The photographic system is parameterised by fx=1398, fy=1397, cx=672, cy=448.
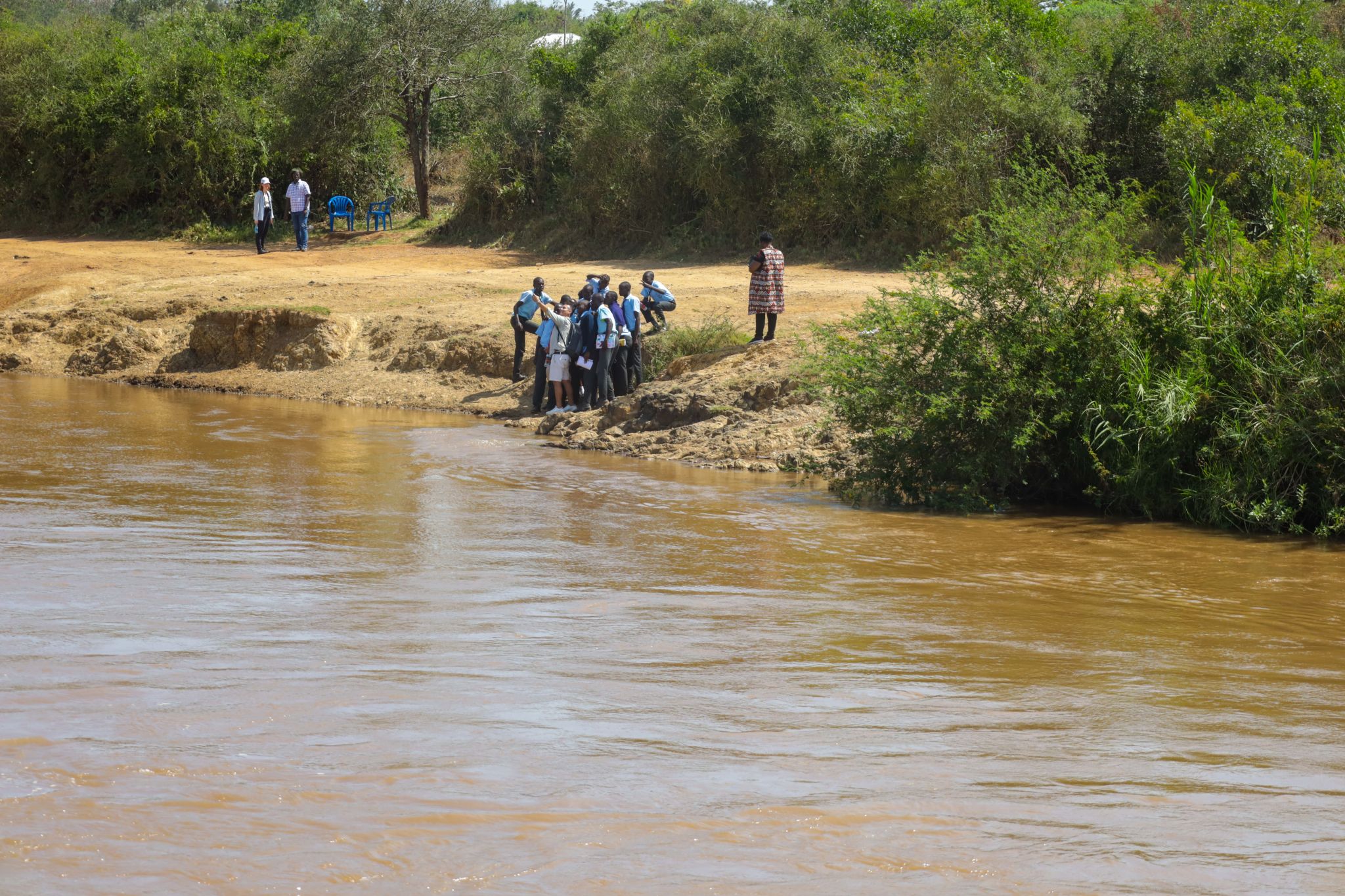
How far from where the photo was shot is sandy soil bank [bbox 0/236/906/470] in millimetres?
15391

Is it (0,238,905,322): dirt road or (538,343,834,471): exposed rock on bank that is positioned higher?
(0,238,905,322): dirt road

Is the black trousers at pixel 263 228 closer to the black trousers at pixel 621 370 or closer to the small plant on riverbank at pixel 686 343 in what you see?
the small plant on riverbank at pixel 686 343

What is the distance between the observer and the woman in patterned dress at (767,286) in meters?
16.4

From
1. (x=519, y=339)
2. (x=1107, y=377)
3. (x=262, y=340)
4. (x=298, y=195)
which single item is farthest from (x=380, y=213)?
(x=1107, y=377)

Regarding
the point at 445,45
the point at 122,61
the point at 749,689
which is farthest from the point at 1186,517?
the point at 122,61

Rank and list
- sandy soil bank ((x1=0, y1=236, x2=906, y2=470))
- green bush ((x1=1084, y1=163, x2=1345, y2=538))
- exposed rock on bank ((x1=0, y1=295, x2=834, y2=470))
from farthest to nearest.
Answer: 1. sandy soil bank ((x1=0, y1=236, x2=906, y2=470))
2. exposed rock on bank ((x1=0, y1=295, x2=834, y2=470))
3. green bush ((x1=1084, y1=163, x2=1345, y2=538))

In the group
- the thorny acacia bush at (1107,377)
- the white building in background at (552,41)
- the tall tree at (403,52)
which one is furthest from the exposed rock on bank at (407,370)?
the white building in background at (552,41)

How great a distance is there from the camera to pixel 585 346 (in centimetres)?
1622

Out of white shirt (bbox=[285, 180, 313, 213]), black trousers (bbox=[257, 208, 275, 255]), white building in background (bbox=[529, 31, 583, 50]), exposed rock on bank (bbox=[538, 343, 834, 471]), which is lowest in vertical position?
exposed rock on bank (bbox=[538, 343, 834, 471])

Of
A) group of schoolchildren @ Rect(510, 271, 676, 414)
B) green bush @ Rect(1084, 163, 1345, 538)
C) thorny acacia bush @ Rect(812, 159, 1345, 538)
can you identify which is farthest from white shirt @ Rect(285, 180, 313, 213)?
green bush @ Rect(1084, 163, 1345, 538)

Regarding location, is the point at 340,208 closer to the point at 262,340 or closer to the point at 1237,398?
the point at 262,340

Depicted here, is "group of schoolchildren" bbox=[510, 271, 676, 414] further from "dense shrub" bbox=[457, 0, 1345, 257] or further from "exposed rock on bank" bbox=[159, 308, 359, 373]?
"dense shrub" bbox=[457, 0, 1345, 257]

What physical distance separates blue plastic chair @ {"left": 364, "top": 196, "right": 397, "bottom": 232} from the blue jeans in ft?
9.17

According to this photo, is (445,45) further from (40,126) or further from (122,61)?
(40,126)
